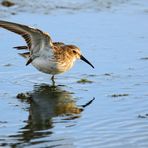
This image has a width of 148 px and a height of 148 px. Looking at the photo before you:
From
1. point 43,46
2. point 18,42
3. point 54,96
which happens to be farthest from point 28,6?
point 54,96

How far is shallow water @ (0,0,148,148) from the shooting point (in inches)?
363

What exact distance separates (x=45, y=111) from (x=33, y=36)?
218cm

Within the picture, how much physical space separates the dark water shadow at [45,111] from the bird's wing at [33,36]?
0.80 meters

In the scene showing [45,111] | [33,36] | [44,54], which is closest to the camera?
[45,111]

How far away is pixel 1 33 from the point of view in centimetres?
1611

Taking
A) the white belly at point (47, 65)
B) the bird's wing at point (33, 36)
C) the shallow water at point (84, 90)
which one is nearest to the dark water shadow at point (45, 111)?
the shallow water at point (84, 90)

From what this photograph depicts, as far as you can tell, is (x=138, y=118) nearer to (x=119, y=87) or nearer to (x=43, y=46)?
(x=119, y=87)

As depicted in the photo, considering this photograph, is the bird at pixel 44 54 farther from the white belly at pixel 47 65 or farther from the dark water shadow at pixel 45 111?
the dark water shadow at pixel 45 111

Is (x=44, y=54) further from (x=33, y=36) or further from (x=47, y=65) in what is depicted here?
(x=33, y=36)

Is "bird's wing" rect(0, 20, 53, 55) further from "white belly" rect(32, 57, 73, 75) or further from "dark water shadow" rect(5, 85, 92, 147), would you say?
"dark water shadow" rect(5, 85, 92, 147)

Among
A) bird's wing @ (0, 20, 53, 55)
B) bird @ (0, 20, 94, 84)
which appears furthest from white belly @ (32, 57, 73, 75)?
bird's wing @ (0, 20, 53, 55)

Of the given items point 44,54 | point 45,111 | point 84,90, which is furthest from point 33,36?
point 45,111

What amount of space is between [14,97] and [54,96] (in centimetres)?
70

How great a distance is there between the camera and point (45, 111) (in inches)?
415
